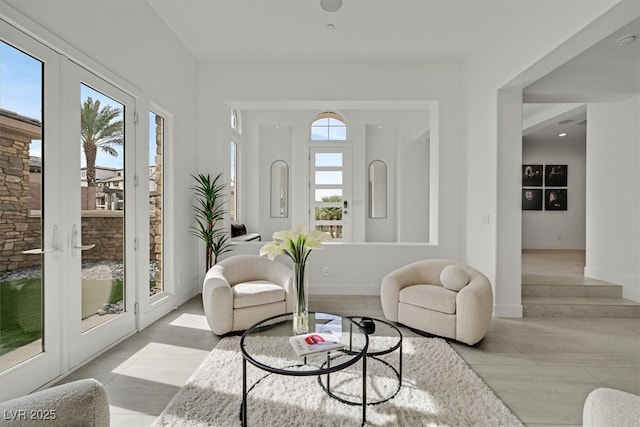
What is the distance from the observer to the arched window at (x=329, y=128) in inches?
286

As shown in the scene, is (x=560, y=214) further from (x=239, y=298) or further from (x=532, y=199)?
(x=239, y=298)

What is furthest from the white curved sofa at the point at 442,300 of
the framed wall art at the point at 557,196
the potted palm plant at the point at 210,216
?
the framed wall art at the point at 557,196

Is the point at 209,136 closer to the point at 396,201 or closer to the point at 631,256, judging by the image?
the point at 396,201

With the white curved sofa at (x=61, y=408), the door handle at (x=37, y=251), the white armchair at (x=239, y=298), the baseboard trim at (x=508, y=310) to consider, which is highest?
the door handle at (x=37, y=251)

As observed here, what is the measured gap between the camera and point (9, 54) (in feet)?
6.20

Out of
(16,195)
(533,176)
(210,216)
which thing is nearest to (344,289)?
(210,216)

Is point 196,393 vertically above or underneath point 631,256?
underneath

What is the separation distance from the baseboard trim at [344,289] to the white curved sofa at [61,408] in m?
3.34

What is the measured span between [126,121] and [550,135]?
7.60m

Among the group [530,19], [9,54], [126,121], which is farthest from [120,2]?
[530,19]

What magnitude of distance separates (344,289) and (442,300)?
1744mm

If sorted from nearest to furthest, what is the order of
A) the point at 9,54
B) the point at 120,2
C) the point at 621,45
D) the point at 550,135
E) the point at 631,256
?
the point at 9,54 → the point at 120,2 → the point at 621,45 → the point at 631,256 → the point at 550,135

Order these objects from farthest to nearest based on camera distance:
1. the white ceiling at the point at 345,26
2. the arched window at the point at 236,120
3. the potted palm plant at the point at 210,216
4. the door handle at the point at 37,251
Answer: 1. the arched window at the point at 236,120
2. the potted palm plant at the point at 210,216
3. the white ceiling at the point at 345,26
4. the door handle at the point at 37,251

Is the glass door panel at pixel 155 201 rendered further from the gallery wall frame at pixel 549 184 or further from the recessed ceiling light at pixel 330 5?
the gallery wall frame at pixel 549 184
